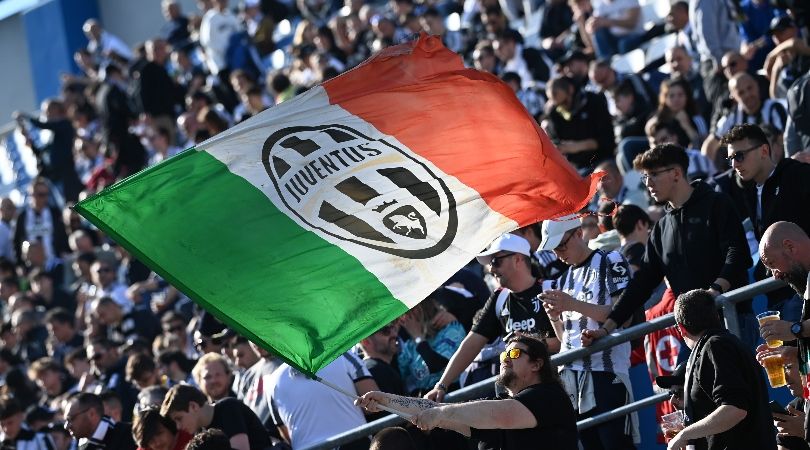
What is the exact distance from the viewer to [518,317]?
29.4 ft

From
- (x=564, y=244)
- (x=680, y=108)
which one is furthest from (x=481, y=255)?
(x=680, y=108)

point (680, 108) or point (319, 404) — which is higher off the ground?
point (680, 108)

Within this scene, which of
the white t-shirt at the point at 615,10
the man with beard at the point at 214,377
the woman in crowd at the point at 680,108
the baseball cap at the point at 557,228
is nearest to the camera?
the baseball cap at the point at 557,228

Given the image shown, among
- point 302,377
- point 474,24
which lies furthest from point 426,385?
point 474,24

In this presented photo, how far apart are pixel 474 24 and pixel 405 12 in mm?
811

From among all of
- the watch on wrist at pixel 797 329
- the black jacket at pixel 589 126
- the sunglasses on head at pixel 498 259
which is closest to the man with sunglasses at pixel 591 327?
the sunglasses on head at pixel 498 259

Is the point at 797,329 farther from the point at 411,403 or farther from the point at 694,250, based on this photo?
the point at 411,403

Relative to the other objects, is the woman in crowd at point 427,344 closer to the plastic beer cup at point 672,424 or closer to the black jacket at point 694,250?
the black jacket at point 694,250

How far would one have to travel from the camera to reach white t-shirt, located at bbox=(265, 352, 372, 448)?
30.6 feet

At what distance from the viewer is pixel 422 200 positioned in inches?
309

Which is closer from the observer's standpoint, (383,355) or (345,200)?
(345,200)

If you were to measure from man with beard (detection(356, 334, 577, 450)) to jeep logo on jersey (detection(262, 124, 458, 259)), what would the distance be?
0.72m

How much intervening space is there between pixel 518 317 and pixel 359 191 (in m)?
1.71

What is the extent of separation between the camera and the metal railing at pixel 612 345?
779 centimetres
